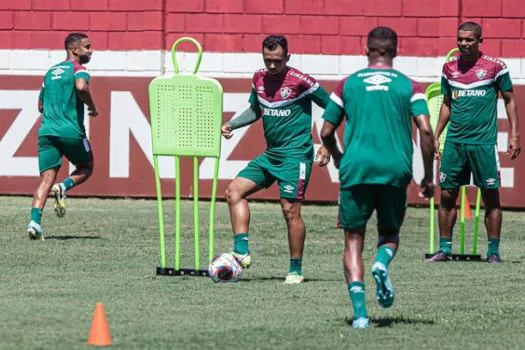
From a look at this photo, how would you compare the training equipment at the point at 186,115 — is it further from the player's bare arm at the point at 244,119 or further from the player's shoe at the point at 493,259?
the player's shoe at the point at 493,259

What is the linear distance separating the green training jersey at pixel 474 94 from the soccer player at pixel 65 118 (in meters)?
3.79

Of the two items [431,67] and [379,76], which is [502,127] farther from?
[379,76]

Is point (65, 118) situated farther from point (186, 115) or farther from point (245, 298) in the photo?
point (245, 298)

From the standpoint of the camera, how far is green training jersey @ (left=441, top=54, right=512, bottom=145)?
13.5 metres

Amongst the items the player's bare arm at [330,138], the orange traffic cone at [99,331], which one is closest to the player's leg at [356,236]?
the player's bare arm at [330,138]

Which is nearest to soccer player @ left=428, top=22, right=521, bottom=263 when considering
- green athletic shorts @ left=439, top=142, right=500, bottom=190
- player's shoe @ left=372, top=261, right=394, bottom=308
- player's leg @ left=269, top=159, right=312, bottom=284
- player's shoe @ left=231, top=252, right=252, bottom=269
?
green athletic shorts @ left=439, top=142, right=500, bottom=190

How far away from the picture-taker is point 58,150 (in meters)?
15.8

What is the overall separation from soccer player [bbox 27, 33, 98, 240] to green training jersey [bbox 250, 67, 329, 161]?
12.6 ft

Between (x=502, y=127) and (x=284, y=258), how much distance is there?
6402mm

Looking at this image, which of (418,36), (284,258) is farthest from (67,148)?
(418,36)

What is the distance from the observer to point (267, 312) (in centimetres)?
992

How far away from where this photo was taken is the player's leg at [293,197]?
11.8m

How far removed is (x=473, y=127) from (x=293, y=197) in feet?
8.17

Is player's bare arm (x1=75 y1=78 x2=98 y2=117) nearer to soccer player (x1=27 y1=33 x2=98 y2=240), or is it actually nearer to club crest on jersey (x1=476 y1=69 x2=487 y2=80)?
soccer player (x1=27 y1=33 x2=98 y2=240)
